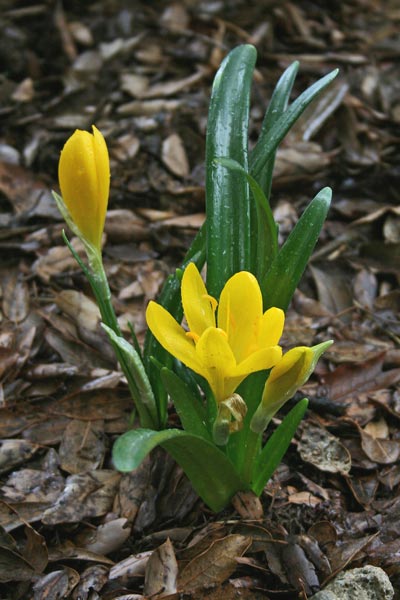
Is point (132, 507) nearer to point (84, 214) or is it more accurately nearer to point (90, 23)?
point (84, 214)

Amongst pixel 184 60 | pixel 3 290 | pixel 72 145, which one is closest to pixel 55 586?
pixel 72 145

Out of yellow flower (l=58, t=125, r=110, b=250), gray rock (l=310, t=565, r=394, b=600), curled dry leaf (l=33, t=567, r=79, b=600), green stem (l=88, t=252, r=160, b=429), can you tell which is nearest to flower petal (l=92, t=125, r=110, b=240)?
yellow flower (l=58, t=125, r=110, b=250)

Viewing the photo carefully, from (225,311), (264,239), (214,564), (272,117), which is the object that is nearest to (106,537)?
(214,564)

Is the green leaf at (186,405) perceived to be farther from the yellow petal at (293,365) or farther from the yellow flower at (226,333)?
the yellow petal at (293,365)

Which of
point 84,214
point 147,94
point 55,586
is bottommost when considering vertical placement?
point 55,586

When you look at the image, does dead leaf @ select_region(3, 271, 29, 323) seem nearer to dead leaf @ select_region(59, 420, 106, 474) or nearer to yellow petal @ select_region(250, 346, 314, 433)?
dead leaf @ select_region(59, 420, 106, 474)

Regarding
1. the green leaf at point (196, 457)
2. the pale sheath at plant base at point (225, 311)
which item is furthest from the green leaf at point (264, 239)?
the green leaf at point (196, 457)

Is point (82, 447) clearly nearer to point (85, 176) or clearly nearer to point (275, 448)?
point (275, 448)
